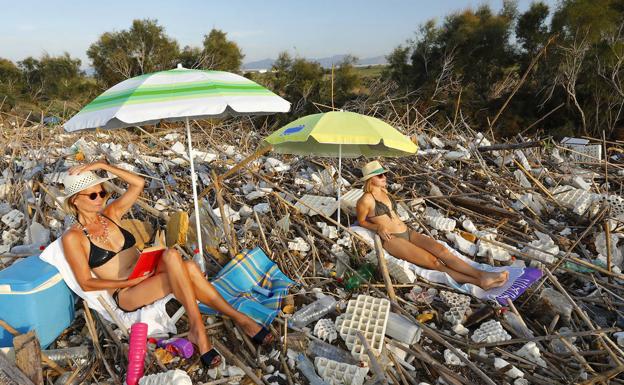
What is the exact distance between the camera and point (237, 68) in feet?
75.8

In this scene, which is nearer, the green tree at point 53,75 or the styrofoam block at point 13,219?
the styrofoam block at point 13,219

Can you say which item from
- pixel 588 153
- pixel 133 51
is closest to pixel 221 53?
pixel 133 51

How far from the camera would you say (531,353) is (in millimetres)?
2885

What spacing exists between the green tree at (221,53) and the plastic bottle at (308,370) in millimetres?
20495

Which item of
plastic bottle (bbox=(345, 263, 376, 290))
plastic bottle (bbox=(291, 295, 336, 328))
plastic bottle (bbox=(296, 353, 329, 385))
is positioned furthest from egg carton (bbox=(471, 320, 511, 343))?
plastic bottle (bbox=(296, 353, 329, 385))

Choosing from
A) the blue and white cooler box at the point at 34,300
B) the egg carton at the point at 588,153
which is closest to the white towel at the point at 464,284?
the blue and white cooler box at the point at 34,300

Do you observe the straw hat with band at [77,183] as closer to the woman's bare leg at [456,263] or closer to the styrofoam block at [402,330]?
the styrofoam block at [402,330]

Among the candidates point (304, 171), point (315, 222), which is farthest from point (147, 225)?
point (304, 171)

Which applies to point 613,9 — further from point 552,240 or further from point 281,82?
point 552,240

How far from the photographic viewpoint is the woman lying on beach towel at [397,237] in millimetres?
3918

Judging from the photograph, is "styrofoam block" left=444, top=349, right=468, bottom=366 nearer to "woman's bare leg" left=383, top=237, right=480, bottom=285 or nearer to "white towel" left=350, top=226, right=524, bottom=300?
"white towel" left=350, top=226, right=524, bottom=300

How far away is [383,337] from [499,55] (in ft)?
65.8

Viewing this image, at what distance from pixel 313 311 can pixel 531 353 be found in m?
1.56

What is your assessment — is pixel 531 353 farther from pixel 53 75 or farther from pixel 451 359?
pixel 53 75
